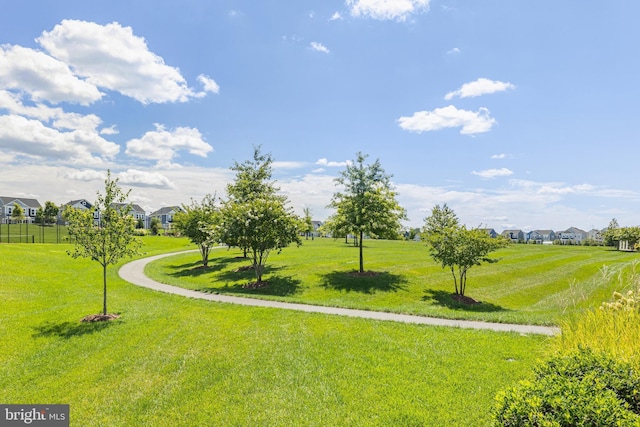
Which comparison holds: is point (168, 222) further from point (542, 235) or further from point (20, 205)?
point (542, 235)

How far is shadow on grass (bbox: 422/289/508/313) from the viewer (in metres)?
17.9

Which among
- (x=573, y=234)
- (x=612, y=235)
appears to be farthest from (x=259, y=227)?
(x=573, y=234)

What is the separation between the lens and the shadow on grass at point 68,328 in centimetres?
1111

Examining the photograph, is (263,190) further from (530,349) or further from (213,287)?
(530,349)

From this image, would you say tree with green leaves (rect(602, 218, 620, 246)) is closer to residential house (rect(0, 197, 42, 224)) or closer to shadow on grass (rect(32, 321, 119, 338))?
shadow on grass (rect(32, 321, 119, 338))

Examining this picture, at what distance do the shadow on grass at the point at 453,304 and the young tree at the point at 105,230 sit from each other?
50.5ft

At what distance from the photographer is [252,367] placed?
8.02m

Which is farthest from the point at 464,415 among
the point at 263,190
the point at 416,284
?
the point at 263,190

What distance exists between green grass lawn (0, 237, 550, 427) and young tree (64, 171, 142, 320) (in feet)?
8.28

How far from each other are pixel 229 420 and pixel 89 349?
6.53 metres

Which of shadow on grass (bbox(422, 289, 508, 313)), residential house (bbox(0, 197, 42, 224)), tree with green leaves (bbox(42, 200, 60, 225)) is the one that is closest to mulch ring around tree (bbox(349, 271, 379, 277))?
shadow on grass (bbox(422, 289, 508, 313))

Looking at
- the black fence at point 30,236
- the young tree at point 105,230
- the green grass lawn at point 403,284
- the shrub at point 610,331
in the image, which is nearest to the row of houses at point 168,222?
the black fence at point 30,236

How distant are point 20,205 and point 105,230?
12208 centimetres

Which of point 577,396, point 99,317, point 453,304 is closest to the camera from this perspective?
point 577,396
